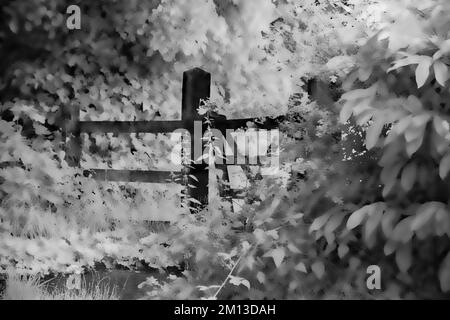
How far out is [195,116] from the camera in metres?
3.97

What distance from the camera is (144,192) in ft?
15.5

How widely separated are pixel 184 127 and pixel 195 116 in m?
0.12

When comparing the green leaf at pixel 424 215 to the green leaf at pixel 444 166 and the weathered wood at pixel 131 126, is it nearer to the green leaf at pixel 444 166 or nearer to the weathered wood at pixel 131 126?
the green leaf at pixel 444 166

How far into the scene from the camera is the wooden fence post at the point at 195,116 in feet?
12.8

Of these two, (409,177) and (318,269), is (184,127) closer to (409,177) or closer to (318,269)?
(318,269)

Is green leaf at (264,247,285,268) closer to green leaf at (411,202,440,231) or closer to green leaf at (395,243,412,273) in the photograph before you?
green leaf at (395,243,412,273)

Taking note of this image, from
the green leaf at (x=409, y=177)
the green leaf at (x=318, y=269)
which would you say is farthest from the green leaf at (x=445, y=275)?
the green leaf at (x=318, y=269)

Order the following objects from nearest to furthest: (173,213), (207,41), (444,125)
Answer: (444,125)
(173,213)
(207,41)

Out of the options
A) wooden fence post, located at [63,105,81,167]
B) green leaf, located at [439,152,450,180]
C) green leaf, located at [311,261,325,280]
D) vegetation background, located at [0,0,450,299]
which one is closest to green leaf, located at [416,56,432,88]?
vegetation background, located at [0,0,450,299]

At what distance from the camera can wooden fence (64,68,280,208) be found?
386 cm

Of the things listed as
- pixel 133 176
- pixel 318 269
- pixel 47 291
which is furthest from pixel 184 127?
pixel 318 269

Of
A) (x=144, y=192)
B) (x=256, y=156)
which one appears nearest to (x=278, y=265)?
(x=256, y=156)

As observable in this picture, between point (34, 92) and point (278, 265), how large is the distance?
10.1 feet
